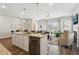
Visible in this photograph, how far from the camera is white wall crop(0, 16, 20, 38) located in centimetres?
173

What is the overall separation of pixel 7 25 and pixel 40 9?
2.73 feet

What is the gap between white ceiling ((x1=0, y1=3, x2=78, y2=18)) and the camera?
5.43 feet

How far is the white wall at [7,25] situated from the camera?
1.73 metres

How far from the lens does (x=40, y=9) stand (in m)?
A: 1.81

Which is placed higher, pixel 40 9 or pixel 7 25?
pixel 40 9

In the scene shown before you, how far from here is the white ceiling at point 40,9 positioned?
165 cm

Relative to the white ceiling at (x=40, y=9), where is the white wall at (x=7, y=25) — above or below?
below

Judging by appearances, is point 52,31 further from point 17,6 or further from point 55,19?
point 17,6

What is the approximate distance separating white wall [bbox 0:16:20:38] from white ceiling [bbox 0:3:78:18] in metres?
0.11

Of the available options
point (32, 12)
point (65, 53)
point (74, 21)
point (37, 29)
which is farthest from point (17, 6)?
point (65, 53)

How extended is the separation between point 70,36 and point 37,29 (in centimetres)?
77

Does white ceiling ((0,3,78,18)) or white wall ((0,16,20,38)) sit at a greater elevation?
white ceiling ((0,3,78,18))

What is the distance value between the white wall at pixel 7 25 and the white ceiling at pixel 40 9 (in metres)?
0.11

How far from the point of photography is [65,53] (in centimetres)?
167
